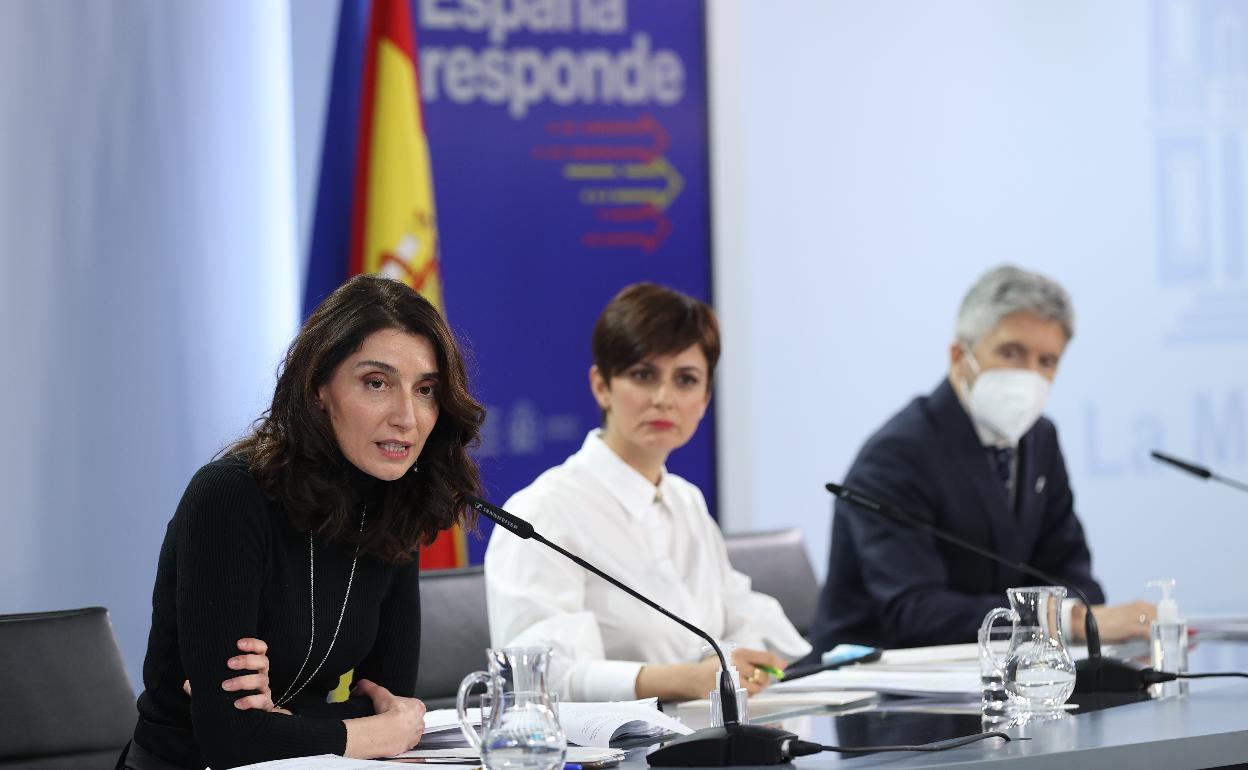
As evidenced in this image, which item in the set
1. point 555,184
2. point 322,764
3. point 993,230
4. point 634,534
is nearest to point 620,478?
point 634,534

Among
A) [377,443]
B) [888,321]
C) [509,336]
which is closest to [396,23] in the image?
[509,336]

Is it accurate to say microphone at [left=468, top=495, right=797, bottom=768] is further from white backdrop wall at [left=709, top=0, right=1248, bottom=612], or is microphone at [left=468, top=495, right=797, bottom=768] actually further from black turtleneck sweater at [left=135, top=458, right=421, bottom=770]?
white backdrop wall at [left=709, top=0, right=1248, bottom=612]

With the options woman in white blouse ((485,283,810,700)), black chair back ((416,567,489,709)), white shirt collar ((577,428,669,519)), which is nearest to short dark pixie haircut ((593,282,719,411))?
woman in white blouse ((485,283,810,700))

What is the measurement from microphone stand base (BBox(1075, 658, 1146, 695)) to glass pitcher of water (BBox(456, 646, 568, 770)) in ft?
3.09

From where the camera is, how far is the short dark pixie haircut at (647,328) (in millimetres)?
2744

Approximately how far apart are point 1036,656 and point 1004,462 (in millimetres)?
1426

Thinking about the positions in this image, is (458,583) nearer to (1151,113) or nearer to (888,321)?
(888,321)

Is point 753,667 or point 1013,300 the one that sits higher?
point 1013,300

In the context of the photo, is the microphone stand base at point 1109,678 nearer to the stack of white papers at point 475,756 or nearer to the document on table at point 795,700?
the document on table at point 795,700

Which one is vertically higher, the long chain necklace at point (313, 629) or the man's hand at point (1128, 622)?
the long chain necklace at point (313, 629)

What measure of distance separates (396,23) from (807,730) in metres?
2.69

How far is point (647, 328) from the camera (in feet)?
9.01

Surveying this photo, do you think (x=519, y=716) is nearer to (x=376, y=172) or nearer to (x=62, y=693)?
(x=62, y=693)

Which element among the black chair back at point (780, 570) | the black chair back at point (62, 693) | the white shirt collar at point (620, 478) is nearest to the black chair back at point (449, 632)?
the white shirt collar at point (620, 478)
